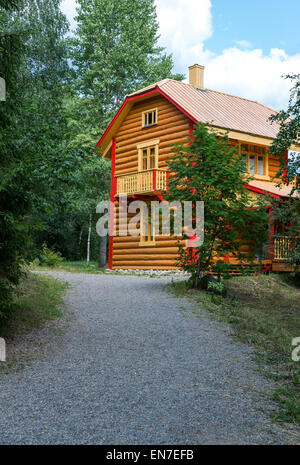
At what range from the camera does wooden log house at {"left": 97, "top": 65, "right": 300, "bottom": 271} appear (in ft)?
58.2

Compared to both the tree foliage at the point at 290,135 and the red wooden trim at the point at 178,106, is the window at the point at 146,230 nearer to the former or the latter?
the red wooden trim at the point at 178,106

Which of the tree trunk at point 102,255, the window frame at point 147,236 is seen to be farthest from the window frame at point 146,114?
the tree trunk at point 102,255

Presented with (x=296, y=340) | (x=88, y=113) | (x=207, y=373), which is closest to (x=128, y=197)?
(x=88, y=113)

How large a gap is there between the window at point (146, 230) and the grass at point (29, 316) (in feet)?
22.8

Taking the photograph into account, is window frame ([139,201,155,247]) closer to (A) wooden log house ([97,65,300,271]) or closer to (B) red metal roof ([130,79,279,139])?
(A) wooden log house ([97,65,300,271])

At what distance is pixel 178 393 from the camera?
18.0 ft

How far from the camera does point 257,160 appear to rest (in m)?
20.1

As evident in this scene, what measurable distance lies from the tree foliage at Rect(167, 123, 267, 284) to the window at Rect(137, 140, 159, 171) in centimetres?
680

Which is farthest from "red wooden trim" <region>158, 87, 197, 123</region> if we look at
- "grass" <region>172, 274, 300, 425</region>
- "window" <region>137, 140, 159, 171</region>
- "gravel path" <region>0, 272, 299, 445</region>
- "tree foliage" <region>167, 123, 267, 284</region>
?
"gravel path" <region>0, 272, 299, 445</region>

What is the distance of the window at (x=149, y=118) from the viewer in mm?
19312

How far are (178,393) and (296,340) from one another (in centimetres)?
410

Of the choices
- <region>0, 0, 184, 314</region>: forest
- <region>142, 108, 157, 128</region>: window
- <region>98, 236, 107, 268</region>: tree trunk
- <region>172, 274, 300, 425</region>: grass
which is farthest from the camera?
<region>98, 236, 107, 268</region>: tree trunk

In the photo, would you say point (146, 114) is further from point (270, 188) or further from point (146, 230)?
point (270, 188)

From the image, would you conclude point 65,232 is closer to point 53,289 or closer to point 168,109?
point 168,109
